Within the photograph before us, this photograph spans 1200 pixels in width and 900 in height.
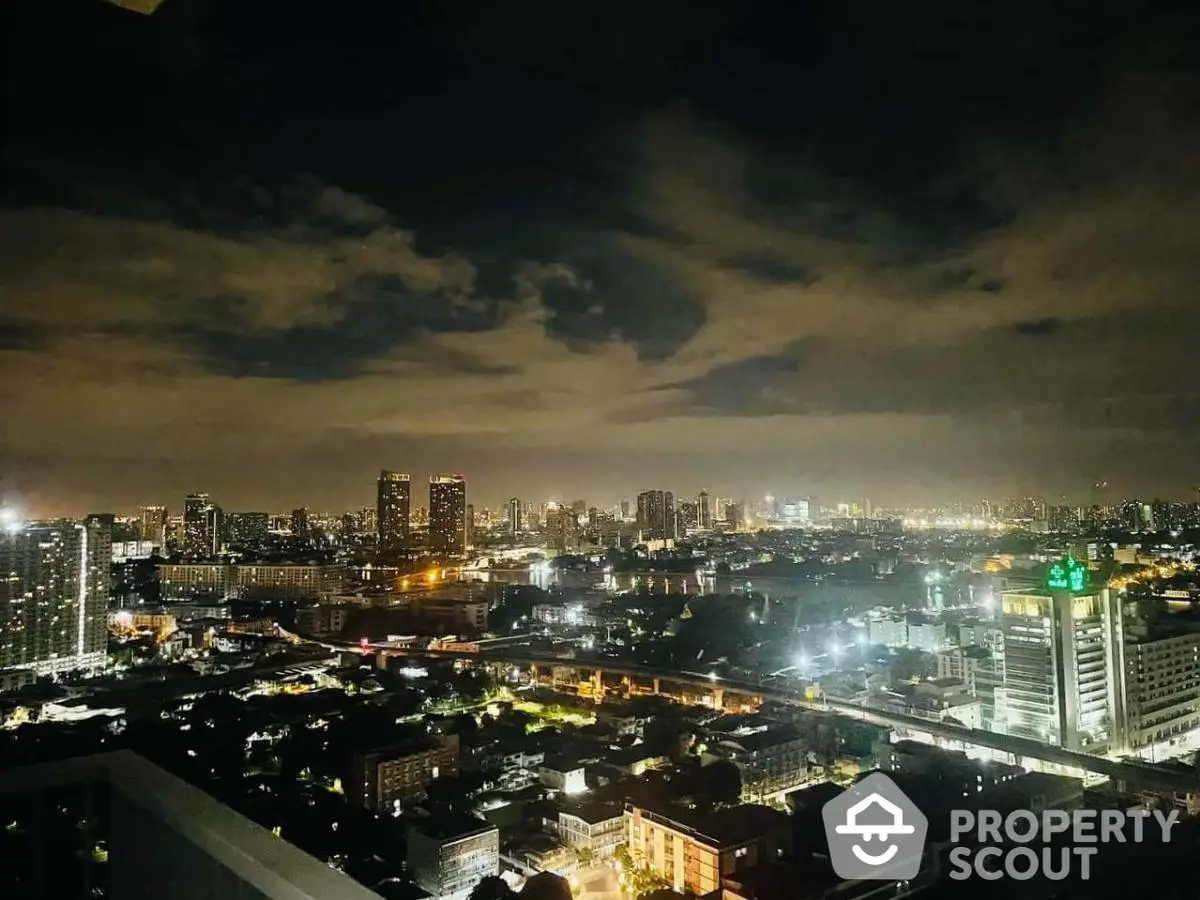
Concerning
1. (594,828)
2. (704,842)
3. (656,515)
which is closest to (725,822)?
(704,842)

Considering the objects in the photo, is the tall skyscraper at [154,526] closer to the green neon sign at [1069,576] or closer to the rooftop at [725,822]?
the rooftop at [725,822]

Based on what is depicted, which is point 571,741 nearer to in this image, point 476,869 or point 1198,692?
point 476,869

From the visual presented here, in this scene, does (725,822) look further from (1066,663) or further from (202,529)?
(202,529)

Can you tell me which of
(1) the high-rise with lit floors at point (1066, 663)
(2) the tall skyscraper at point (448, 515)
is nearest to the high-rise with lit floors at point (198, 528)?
(2) the tall skyscraper at point (448, 515)

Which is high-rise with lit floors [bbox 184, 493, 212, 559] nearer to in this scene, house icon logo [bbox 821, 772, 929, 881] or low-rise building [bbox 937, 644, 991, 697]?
low-rise building [bbox 937, 644, 991, 697]

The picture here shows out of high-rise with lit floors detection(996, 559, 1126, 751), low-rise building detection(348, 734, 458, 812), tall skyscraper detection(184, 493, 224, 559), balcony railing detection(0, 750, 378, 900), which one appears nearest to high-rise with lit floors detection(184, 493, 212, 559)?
tall skyscraper detection(184, 493, 224, 559)
